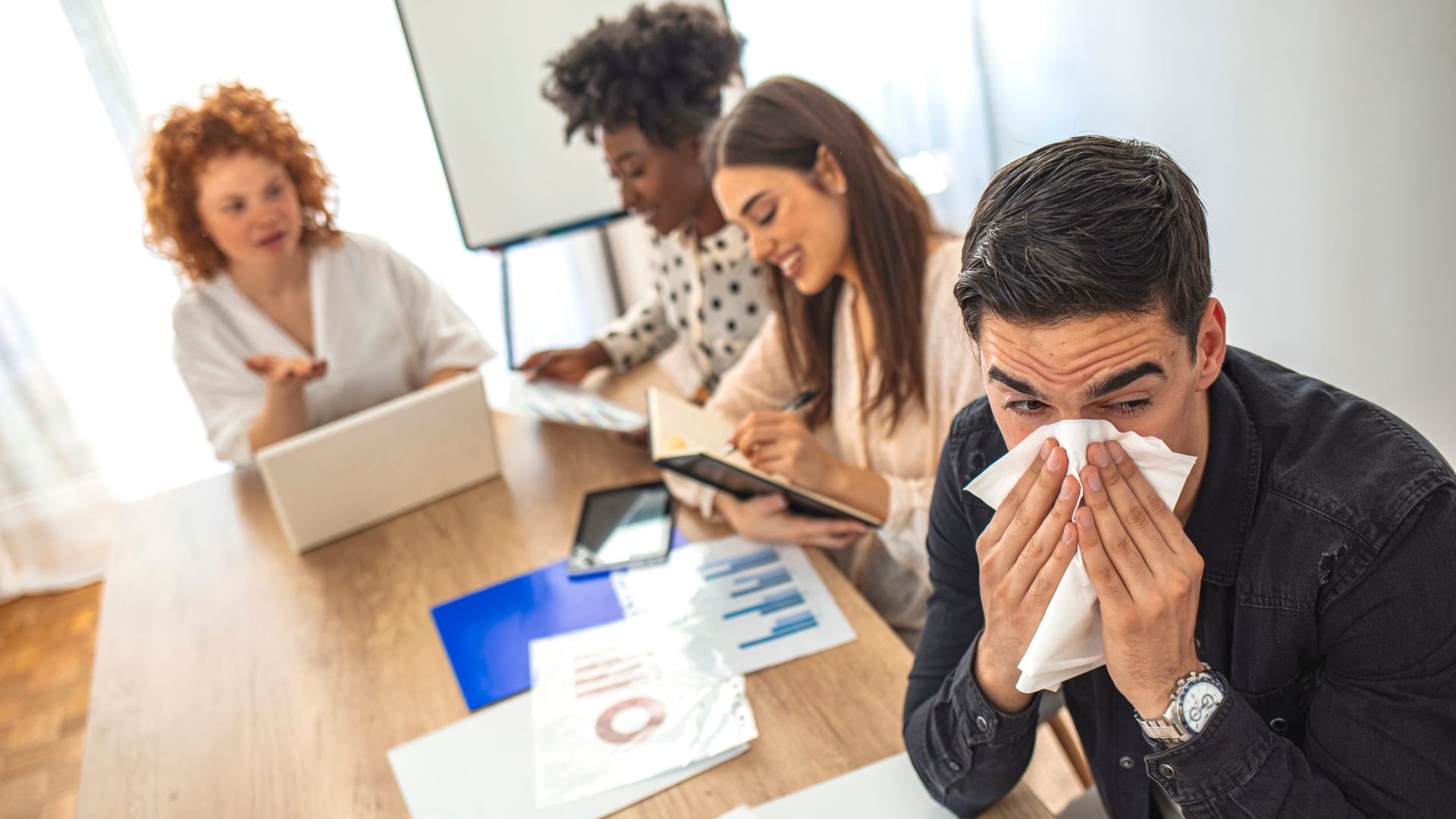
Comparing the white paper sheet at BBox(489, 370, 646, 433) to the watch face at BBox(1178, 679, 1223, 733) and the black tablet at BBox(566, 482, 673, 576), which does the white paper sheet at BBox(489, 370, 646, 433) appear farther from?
the watch face at BBox(1178, 679, 1223, 733)

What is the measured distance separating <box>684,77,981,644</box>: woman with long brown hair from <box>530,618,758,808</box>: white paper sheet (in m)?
0.26

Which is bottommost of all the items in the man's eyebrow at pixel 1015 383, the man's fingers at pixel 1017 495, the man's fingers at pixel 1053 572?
the man's fingers at pixel 1053 572

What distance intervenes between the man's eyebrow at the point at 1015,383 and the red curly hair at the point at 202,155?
1.53 metres

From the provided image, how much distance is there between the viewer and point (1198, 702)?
0.81 metres

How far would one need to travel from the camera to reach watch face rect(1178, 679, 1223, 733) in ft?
2.63

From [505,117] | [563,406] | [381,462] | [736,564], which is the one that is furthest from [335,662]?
[505,117]

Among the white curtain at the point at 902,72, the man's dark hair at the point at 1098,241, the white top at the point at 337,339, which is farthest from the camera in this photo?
the white curtain at the point at 902,72

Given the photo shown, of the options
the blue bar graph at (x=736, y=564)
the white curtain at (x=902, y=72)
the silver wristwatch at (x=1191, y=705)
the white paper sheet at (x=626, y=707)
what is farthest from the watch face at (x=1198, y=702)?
the white curtain at (x=902, y=72)

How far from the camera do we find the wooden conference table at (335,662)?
1152 mm

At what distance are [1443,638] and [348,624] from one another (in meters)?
1.31

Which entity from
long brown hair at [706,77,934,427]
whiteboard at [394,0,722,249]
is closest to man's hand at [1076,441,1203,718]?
long brown hair at [706,77,934,427]

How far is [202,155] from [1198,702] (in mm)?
1775

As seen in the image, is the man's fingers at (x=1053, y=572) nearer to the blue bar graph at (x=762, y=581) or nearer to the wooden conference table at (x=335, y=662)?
the wooden conference table at (x=335, y=662)

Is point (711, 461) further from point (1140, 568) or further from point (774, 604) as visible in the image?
point (1140, 568)
